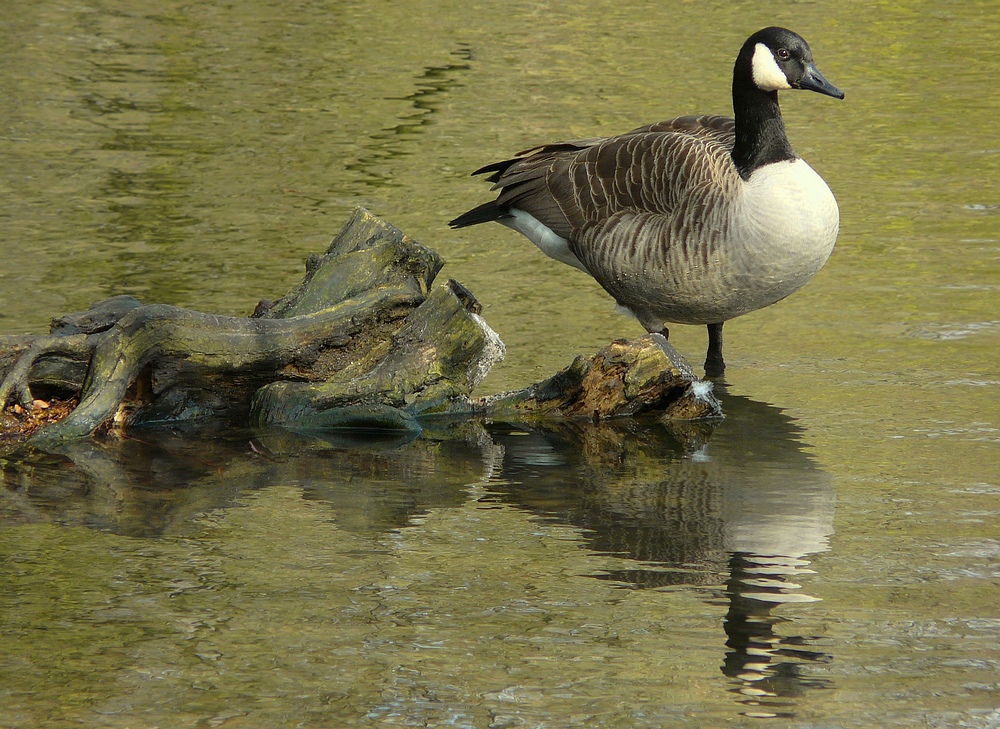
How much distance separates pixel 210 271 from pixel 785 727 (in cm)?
604

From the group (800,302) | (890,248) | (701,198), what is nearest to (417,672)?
(701,198)

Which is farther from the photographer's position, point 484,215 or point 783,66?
point 484,215

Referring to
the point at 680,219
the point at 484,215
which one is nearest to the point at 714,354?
the point at 680,219

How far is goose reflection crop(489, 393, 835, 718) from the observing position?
450 centimetres

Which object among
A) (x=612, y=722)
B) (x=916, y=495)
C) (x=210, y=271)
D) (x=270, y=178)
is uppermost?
(x=270, y=178)

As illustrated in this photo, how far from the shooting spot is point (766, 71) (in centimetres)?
739

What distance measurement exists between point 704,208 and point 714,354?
982 mm

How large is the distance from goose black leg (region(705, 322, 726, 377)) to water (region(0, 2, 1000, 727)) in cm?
8

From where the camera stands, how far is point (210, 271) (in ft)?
30.1

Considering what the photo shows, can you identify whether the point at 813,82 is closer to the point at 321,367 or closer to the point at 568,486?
the point at 568,486

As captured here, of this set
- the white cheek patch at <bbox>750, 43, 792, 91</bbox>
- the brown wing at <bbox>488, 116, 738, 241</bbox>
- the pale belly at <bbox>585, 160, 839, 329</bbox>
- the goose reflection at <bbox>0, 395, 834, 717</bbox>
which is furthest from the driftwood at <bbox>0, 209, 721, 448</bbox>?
the white cheek patch at <bbox>750, 43, 792, 91</bbox>

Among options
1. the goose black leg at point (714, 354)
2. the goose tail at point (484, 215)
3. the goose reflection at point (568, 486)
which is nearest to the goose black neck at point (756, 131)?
the goose black leg at point (714, 354)

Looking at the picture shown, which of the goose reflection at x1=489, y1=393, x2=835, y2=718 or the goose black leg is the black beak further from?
the goose reflection at x1=489, y1=393, x2=835, y2=718

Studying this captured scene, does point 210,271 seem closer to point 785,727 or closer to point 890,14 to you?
point 785,727
